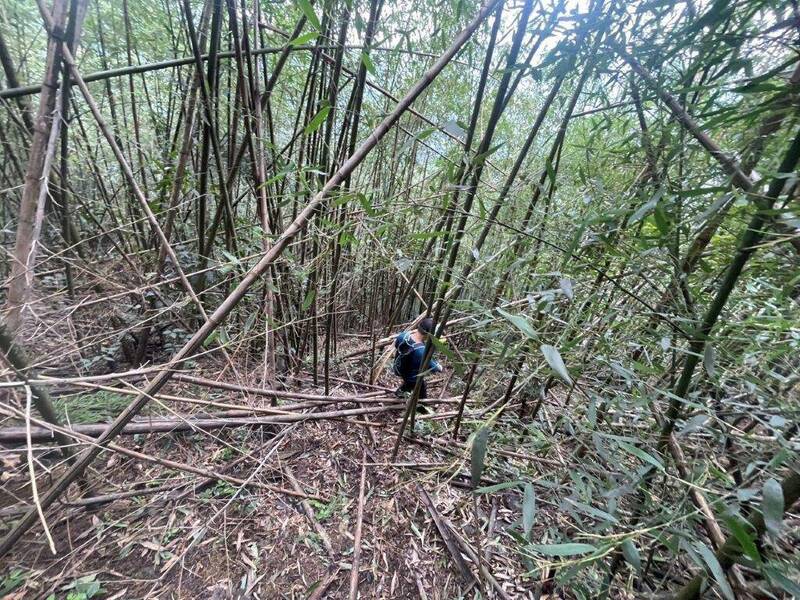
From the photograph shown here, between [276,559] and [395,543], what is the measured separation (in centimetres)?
48

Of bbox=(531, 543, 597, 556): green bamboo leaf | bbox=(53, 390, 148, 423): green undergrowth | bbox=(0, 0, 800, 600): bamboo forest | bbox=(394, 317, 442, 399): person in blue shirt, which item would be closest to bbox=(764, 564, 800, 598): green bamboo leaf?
bbox=(0, 0, 800, 600): bamboo forest

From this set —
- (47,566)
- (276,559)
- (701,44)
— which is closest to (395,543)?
(276,559)

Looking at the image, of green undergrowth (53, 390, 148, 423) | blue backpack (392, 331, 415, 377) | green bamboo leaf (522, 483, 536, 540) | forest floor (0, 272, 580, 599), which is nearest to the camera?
green bamboo leaf (522, 483, 536, 540)

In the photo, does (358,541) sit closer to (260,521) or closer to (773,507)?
(260,521)

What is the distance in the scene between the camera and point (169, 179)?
5.53 feet

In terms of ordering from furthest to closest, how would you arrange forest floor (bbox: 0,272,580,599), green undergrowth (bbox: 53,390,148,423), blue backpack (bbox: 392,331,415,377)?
1. blue backpack (bbox: 392,331,415,377)
2. green undergrowth (bbox: 53,390,148,423)
3. forest floor (bbox: 0,272,580,599)

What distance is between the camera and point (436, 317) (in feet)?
3.88

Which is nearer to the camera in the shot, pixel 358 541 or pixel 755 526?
pixel 755 526

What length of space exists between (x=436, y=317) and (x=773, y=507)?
0.86 metres

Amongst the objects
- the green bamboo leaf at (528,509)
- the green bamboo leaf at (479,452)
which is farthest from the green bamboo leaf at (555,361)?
the green bamboo leaf at (528,509)

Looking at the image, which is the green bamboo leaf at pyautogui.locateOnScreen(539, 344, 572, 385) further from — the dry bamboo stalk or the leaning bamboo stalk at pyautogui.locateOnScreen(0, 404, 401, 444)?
the dry bamboo stalk

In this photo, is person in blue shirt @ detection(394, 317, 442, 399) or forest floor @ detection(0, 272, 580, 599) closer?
forest floor @ detection(0, 272, 580, 599)

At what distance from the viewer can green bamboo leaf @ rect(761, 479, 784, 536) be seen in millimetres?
472

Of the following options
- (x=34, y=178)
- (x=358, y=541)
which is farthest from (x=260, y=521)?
(x=34, y=178)
